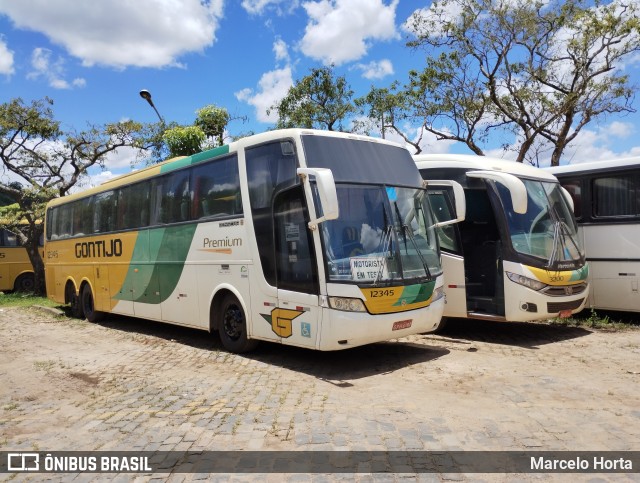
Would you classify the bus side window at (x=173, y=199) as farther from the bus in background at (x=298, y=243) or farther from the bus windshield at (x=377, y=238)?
the bus windshield at (x=377, y=238)

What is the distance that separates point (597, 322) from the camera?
36.1ft

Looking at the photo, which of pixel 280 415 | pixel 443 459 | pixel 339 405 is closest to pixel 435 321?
pixel 339 405

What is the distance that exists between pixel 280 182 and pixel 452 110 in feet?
54.0

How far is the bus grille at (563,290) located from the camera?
362 inches

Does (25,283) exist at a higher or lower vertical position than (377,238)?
lower

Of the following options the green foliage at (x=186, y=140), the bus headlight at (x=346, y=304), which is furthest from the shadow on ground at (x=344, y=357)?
the green foliage at (x=186, y=140)

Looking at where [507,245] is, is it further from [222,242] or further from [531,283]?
[222,242]

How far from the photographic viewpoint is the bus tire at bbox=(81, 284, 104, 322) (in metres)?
14.4

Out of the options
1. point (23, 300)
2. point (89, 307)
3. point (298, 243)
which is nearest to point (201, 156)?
point (298, 243)

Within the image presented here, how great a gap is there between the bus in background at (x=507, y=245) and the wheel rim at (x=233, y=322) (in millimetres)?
3643

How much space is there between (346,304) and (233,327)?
264cm

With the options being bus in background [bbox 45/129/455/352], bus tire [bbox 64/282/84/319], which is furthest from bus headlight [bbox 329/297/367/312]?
bus tire [bbox 64/282/84/319]

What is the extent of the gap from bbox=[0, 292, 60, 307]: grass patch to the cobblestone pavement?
976 cm

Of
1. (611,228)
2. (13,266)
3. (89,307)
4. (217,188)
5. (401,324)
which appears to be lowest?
(89,307)
